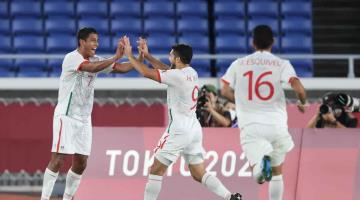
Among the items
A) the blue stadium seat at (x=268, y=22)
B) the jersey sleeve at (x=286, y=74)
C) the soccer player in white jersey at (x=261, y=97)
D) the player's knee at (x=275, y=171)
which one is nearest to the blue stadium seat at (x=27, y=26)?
the blue stadium seat at (x=268, y=22)

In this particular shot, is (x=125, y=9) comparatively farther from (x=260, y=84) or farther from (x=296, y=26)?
(x=260, y=84)

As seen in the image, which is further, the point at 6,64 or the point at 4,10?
the point at 4,10

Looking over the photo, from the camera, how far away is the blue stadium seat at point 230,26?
18.3 meters

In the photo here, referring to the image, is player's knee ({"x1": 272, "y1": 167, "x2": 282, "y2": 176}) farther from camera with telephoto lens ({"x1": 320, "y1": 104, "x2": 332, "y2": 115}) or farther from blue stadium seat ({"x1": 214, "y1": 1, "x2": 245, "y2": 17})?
blue stadium seat ({"x1": 214, "y1": 1, "x2": 245, "y2": 17})

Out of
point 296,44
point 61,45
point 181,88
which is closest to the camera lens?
point 181,88

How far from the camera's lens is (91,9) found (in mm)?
18453

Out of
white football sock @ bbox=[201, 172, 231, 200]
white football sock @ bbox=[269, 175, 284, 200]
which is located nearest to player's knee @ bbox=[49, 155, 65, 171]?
white football sock @ bbox=[201, 172, 231, 200]

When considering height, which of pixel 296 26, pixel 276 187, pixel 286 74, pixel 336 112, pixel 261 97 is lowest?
pixel 276 187

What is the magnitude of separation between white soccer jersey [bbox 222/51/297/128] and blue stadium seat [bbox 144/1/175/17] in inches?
393

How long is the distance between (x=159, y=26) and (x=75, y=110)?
8.61 meters

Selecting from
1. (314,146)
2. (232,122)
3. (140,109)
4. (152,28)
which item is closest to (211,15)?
(152,28)

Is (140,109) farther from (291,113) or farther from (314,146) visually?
(314,146)

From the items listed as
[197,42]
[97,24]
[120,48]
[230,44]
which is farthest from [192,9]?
[120,48]

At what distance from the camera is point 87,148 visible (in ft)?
32.4
